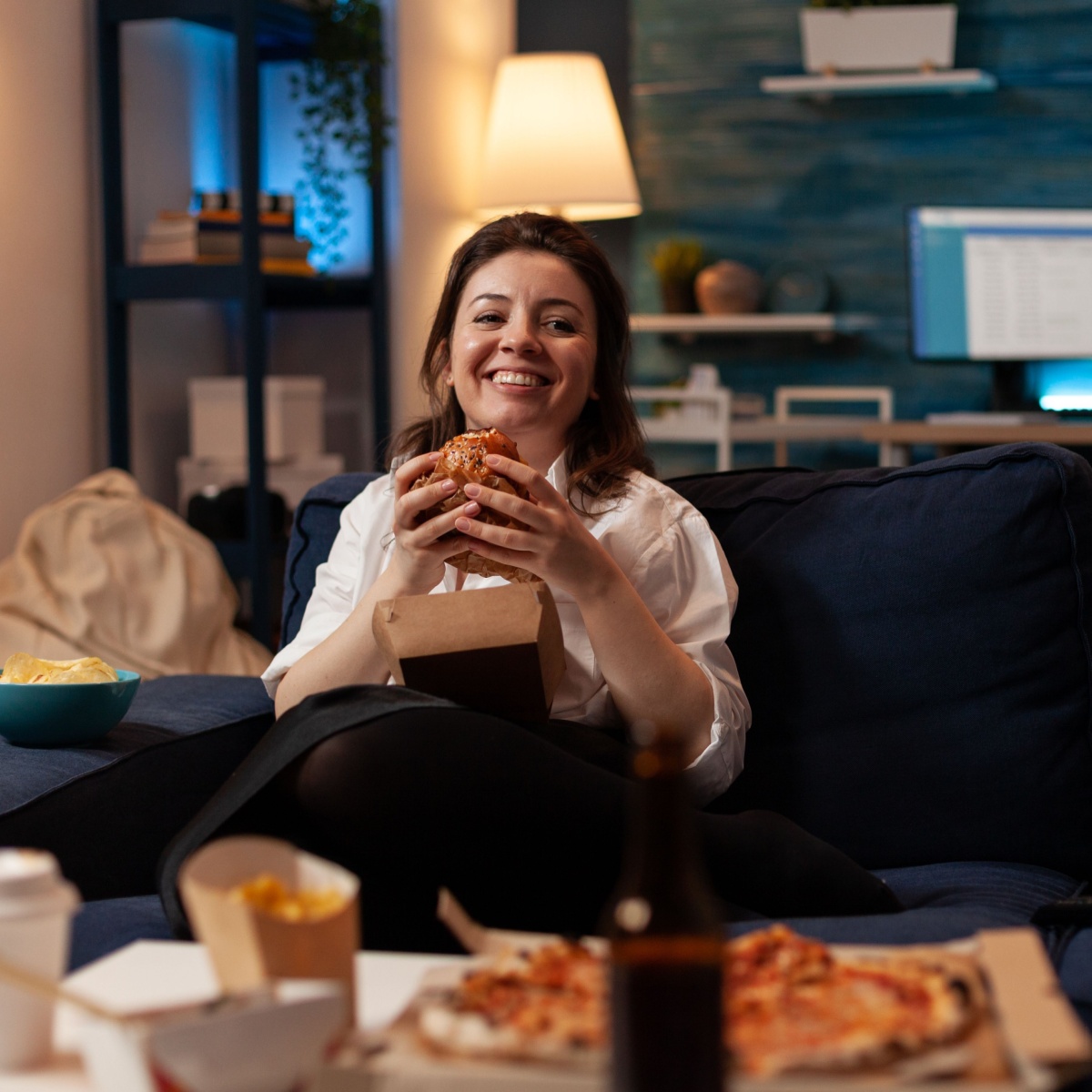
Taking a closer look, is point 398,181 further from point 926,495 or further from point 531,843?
point 531,843

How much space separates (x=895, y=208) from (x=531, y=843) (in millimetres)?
3513

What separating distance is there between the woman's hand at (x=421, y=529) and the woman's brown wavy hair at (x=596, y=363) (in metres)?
0.24

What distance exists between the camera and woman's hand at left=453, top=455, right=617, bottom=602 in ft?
4.49

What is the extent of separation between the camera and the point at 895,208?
4309 mm

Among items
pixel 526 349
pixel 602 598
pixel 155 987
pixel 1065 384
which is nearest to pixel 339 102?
pixel 1065 384

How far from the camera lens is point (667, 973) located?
57 centimetres

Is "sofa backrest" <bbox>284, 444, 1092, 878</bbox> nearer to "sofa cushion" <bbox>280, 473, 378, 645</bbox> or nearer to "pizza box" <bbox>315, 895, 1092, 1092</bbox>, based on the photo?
"sofa cushion" <bbox>280, 473, 378, 645</bbox>

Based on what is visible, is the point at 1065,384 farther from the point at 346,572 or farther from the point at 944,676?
the point at 346,572

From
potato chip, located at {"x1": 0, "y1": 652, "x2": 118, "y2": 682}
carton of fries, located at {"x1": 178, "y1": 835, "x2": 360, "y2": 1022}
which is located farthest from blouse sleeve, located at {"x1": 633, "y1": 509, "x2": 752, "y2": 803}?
carton of fries, located at {"x1": 178, "y1": 835, "x2": 360, "y2": 1022}

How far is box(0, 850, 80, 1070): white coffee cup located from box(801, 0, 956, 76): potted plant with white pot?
3894 millimetres

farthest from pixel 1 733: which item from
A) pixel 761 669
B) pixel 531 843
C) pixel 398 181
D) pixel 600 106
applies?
pixel 600 106

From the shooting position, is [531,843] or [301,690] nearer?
[531,843]


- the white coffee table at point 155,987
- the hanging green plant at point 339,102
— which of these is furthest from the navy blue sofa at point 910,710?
the hanging green plant at point 339,102

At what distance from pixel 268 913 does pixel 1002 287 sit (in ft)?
9.89
